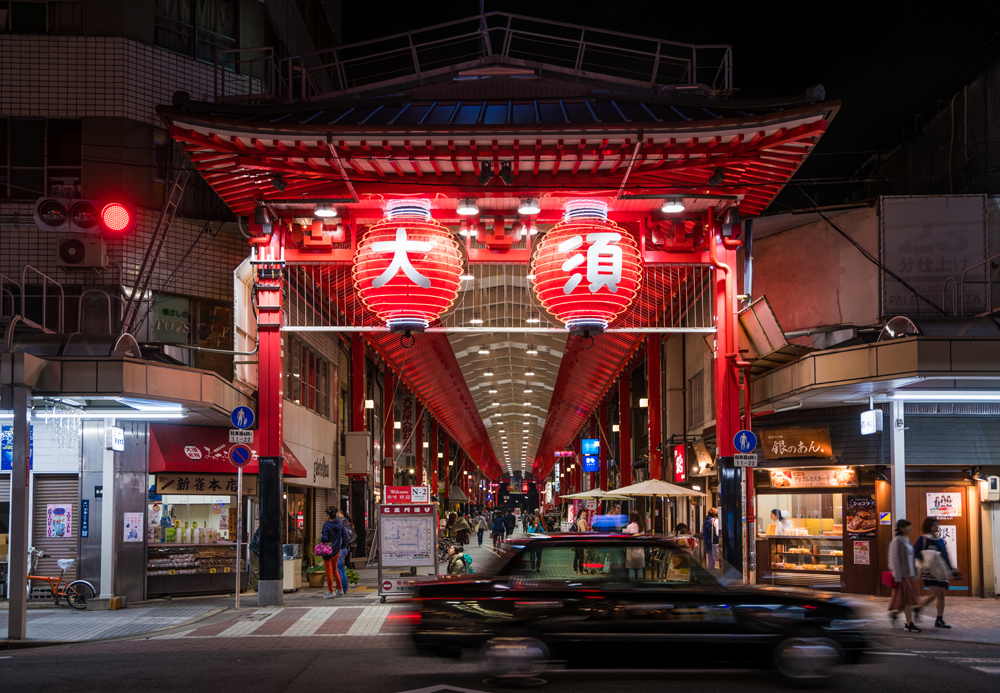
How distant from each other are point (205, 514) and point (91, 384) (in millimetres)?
6823

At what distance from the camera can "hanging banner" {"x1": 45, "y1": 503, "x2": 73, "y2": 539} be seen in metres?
18.8

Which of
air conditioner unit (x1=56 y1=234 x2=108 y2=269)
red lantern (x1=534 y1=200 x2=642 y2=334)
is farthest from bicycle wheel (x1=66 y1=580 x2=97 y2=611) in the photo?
red lantern (x1=534 y1=200 x2=642 y2=334)

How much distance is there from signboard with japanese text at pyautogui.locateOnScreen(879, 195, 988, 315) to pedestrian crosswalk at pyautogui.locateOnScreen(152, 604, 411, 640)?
13006 mm

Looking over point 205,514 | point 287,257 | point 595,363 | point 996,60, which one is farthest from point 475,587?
point 595,363

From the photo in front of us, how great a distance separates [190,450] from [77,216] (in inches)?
208

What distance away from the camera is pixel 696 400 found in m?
29.5

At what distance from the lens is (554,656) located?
9.45 m

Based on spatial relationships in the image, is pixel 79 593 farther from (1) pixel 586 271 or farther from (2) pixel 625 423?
(2) pixel 625 423

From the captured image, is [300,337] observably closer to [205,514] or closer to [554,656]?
[205,514]

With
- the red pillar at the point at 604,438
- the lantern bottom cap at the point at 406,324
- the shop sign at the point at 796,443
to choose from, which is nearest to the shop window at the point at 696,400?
the shop sign at the point at 796,443

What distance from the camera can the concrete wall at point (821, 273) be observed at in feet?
71.1

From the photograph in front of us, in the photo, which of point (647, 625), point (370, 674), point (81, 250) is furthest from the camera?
point (81, 250)

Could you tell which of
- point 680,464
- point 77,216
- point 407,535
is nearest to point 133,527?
point 407,535

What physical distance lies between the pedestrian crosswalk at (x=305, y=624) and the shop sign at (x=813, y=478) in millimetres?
9318
